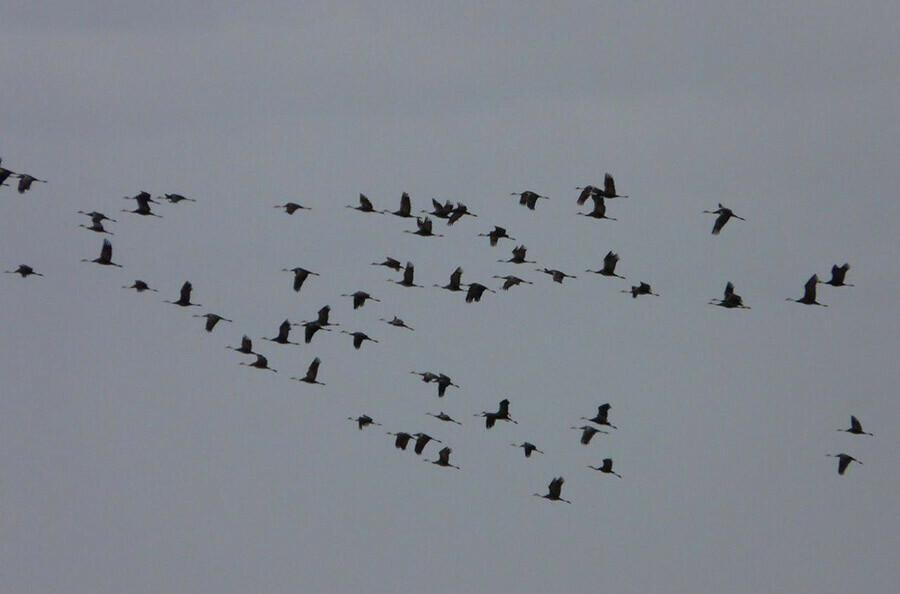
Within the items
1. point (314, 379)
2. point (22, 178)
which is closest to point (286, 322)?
point (314, 379)

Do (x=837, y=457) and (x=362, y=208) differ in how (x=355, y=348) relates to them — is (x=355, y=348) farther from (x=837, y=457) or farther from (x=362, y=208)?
(x=837, y=457)

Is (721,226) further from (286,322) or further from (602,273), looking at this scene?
(286,322)

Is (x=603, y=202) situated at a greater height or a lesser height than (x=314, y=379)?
greater

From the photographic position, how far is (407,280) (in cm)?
12162

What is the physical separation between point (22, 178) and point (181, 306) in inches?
298

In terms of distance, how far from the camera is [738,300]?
11750cm

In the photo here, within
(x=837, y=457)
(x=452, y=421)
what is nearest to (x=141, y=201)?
(x=452, y=421)

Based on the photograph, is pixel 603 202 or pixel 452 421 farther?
pixel 452 421

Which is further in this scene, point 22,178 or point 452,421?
point 452,421

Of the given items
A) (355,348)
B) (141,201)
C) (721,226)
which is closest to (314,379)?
(355,348)

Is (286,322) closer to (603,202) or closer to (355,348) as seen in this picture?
(355,348)

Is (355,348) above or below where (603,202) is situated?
below

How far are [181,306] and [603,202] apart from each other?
16028 mm

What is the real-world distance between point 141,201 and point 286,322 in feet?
23.1
